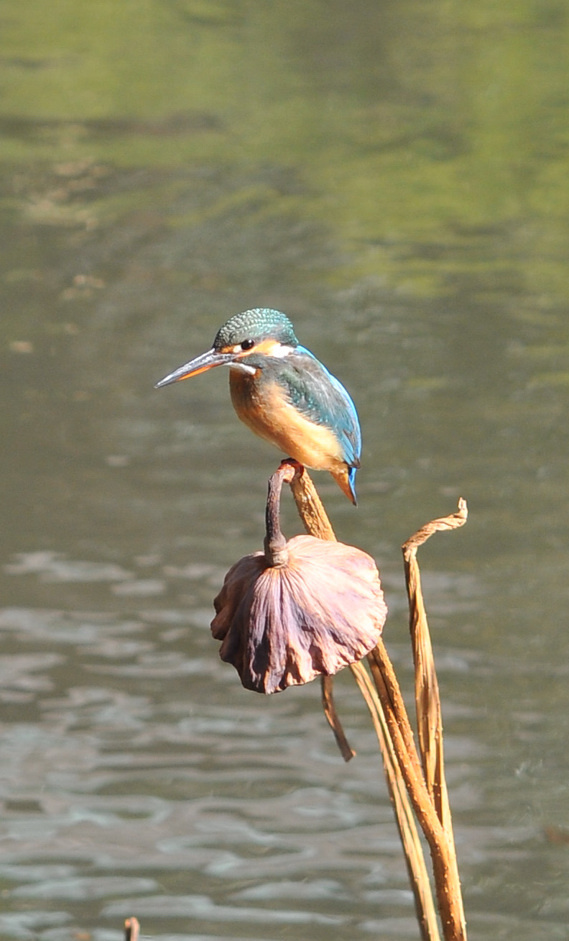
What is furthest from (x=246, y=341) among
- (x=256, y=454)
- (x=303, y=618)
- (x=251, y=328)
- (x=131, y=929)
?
(x=256, y=454)

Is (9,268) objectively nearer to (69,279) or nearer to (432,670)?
(69,279)

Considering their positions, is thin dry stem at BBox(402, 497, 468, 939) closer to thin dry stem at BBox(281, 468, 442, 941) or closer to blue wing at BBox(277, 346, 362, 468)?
thin dry stem at BBox(281, 468, 442, 941)

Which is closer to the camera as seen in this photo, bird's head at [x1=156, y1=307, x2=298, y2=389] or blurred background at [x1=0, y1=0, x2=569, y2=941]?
bird's head at [x1=156, y1=307, x2=298, y2=389]

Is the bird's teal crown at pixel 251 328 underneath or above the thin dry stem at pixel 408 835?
above

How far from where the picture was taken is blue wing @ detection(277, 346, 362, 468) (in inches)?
33.7

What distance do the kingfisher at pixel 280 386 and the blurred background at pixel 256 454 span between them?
1.57m

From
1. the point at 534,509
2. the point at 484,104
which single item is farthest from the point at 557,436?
the point at 484,104

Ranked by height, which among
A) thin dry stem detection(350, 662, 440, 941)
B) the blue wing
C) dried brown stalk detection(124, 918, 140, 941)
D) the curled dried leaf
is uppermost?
the blue wing

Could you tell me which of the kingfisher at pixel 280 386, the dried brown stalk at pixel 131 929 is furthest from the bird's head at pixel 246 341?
the dried brown stalk at pixel 131 929

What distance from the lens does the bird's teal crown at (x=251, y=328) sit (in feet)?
2.65

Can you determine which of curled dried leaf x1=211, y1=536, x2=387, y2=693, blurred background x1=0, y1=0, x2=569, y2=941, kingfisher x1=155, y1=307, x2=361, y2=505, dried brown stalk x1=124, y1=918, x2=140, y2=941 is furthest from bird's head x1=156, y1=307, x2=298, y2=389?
blurred background x1=0, y1=0, x2=569, y2=941

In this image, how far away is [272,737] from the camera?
2707 mm

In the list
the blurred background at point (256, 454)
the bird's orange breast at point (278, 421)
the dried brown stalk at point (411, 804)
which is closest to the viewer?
the dried brown stalk at point (411, 804)

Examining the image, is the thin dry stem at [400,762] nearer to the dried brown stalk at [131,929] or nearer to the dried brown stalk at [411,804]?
the dried brown stalk at [411,804]
